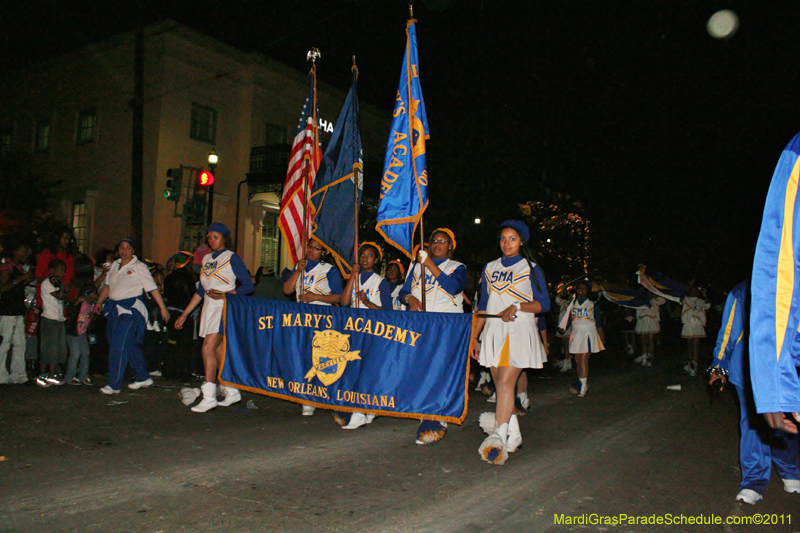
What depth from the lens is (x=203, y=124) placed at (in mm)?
21156

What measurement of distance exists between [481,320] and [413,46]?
9.97 feet

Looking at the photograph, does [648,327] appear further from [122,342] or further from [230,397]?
[122,342]

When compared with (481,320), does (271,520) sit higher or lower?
lower

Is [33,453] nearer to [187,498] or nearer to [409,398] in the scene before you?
[187,498]

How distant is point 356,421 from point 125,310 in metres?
3.70

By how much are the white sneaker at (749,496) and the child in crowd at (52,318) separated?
8.33 m

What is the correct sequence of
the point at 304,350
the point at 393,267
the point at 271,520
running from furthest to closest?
the point at 393,267 → the point at 304,350 → the point at 271,520

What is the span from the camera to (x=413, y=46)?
6.25 meters

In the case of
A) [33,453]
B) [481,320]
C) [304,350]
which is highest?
[481,320]

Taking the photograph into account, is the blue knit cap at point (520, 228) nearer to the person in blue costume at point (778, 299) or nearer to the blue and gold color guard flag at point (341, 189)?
the blue and gold color guard flag at point (341, 189)

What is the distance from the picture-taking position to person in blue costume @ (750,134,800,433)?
2.24 m

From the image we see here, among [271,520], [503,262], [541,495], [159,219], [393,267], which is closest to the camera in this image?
[271,520]

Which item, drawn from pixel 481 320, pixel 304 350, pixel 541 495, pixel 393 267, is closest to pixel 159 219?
pixel 393 267

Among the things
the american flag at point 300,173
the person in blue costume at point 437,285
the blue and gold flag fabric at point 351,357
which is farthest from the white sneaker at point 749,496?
the american flag at point 300,173
